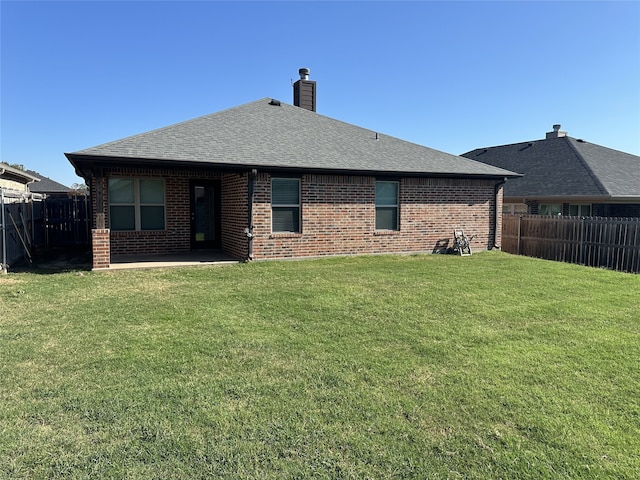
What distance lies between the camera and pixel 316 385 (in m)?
3.90

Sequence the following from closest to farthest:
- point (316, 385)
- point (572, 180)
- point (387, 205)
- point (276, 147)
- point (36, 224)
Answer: point (316, 385) < point (276, 147) < point (387, 205) < point (36, 224) < point (572, 180)

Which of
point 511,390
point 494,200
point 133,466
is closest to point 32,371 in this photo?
point 133,466

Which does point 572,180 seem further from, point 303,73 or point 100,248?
point 100,248

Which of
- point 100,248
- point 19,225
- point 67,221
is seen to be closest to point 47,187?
point 67,221

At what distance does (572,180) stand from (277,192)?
1461 cm

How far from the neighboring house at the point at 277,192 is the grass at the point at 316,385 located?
156 inches

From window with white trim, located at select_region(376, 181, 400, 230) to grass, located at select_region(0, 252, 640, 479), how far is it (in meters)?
5.61

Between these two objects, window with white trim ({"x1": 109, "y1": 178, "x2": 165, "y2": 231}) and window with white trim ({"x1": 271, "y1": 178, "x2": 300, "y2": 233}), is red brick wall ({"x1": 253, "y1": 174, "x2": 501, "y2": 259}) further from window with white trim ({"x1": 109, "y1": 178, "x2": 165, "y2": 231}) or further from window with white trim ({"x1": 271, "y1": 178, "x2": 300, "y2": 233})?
window with white trim ({"x1": 109, "y1": 178, "x2": 165, "y2": 231})

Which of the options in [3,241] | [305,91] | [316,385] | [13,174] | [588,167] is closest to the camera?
[316,385]

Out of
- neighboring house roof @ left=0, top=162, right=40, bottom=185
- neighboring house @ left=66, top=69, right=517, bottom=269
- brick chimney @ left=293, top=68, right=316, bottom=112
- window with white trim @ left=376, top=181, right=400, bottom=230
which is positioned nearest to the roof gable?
neighboring house @ left=66, top=69, right=517, bottom=269

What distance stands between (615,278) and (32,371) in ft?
36.5

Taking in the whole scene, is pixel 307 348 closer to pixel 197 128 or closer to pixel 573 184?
pixel 197 128

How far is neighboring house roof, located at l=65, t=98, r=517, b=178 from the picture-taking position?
→ 404 inches

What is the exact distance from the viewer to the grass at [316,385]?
2840 millimetres
